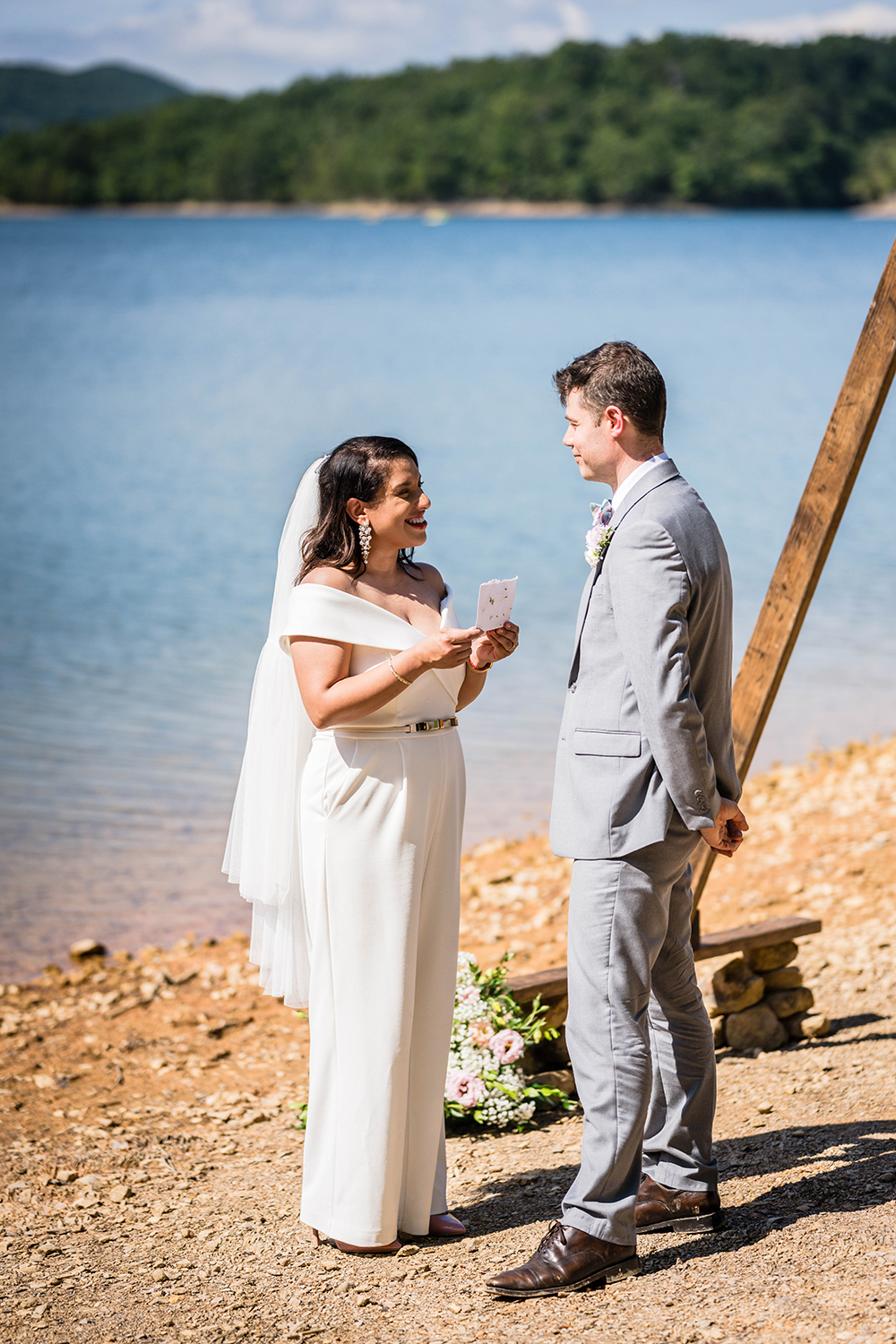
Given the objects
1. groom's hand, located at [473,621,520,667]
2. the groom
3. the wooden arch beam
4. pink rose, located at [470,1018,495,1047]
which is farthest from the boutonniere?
pink rose, located at [470,1018,495,1047]

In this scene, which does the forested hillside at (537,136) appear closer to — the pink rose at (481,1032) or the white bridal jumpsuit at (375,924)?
the pink rose at (481,1032)

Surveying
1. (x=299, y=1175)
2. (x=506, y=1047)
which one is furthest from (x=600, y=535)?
(x=299, y=1175)

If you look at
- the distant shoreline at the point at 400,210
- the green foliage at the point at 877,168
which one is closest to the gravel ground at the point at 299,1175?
the green foliage at the point at 877,168

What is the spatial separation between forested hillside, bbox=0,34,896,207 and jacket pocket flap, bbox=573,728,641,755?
6470cm

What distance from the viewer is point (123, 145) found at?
81.6 m

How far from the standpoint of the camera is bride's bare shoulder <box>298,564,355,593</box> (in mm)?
3451

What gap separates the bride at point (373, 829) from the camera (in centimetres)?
343

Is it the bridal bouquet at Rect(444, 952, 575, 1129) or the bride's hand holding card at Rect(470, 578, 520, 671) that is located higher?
the bride's hand holding card at Rect(470, 578, 520, 671)

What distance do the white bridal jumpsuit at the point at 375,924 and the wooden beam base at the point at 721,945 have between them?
1.21 m

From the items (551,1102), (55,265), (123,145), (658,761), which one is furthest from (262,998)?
(123,145)

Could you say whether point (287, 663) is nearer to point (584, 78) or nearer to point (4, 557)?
point (4, 557)

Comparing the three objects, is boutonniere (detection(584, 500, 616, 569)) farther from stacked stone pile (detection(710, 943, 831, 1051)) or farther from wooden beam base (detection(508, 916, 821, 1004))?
stacked stone pile (detection(710, 943, 831, 1051))

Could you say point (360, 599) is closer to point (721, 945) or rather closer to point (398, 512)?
point (398, 512)

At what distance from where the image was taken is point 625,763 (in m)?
3.11
